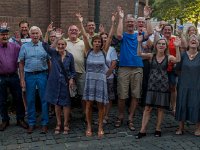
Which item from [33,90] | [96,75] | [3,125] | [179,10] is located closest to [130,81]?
[96,75]

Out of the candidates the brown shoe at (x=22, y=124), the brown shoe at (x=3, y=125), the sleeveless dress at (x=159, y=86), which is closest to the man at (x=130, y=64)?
the sleeveless dress at (x=159, y=86)

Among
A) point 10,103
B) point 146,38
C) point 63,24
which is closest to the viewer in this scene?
point 146,38

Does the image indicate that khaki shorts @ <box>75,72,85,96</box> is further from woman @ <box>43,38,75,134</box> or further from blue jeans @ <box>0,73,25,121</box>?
blue jeans @ <box>0,73,25,121</box>

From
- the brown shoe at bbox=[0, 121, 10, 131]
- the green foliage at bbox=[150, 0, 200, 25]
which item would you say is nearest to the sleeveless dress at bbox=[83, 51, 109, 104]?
the brown shoe at bbox=[0, 121, 10, 131]

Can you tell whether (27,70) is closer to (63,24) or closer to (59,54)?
(59,54)

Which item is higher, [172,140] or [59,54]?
[59,54]

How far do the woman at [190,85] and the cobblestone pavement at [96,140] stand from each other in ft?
1.47

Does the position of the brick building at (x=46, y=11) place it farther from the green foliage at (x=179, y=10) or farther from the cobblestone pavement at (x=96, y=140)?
the green foliage at (x=179, y=10)

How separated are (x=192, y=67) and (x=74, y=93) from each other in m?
2.31

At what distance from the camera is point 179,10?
20609 mm

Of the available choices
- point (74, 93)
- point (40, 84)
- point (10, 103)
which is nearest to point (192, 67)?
point (74, 93)

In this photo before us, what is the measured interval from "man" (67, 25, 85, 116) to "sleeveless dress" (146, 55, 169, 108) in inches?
57.3

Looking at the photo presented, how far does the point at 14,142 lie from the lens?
243 inches

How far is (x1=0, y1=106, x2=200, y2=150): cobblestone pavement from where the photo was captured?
A: 6000 millimetres
